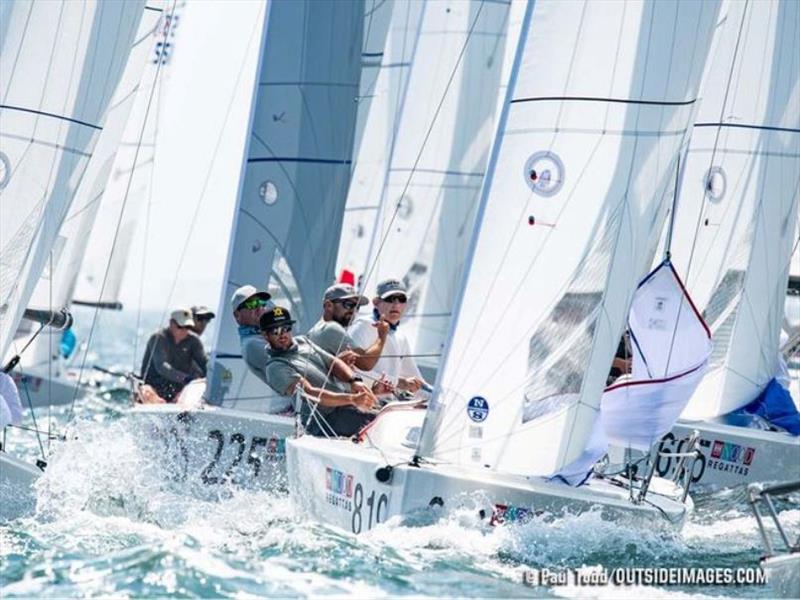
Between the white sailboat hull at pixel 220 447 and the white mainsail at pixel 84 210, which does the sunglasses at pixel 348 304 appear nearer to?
the white sailboat hull at pixel 220 447

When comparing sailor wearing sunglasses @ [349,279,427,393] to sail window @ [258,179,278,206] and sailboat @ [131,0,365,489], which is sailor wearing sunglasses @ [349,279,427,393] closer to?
sailboat @ [131,0,365,489]

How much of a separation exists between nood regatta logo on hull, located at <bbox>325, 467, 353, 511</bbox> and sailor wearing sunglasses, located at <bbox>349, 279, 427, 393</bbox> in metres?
1.65

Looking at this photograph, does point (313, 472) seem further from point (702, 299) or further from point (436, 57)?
point (436, 57)

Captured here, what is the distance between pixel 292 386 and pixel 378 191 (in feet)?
33.4

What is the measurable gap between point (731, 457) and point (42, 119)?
6047mm

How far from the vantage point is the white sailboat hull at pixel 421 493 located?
29.2ft

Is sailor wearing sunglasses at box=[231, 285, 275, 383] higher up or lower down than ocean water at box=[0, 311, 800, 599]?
higher up

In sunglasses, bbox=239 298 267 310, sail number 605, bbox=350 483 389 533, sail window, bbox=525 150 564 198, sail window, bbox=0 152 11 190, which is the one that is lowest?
sail number 605, bbox=350 483 389 533

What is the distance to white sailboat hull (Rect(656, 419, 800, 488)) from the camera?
44.0 ft

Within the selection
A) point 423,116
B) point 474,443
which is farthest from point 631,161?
point 423,116

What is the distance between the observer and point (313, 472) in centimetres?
973

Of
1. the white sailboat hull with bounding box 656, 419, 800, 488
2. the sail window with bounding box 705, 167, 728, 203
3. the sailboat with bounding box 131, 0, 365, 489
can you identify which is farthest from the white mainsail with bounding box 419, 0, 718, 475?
the sail window with bounding box 705, 167, 728, 203

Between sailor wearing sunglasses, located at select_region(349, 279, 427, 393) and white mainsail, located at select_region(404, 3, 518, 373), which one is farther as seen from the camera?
white mainsail, located at select_region(404, 3, 518, 373)

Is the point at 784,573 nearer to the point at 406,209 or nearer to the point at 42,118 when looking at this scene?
the point at 42,118
